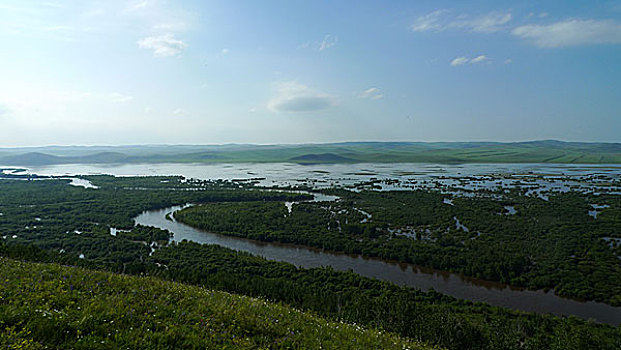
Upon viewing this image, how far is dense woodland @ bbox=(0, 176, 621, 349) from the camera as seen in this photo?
1614cm

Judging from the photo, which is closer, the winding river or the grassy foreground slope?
the grassy foreground slope

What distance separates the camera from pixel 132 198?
62.2 meters

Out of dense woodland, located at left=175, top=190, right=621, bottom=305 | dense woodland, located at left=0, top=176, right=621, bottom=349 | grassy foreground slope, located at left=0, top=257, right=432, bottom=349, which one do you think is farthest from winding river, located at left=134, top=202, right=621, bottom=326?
grassy foreground slope, located at left=0, top=257, right=432, bottom=349

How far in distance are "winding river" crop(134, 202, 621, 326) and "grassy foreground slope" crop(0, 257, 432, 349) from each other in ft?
63.5

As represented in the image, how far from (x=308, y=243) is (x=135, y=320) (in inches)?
1176

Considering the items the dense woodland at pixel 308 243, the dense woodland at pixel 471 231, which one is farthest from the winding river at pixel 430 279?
the dense woodland at pixel 308 243

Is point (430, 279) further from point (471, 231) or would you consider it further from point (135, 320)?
point (135, 320)

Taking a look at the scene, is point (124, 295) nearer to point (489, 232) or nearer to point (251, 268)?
point (251, 268)

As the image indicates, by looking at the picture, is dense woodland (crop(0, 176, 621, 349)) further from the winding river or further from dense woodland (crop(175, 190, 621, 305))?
the winding river

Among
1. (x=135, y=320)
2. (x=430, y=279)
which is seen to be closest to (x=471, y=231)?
(x=430, y=279)

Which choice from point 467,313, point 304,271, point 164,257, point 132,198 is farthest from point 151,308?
point 132,198

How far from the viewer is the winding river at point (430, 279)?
71.4ft

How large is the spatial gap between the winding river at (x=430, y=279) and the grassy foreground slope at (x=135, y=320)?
63.5 ft

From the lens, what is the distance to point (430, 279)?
26.4 metres
